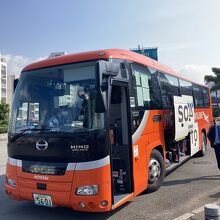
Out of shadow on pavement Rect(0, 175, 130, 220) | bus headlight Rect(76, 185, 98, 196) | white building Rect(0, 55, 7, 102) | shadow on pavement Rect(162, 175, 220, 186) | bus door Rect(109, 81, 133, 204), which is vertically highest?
white building Rect(0, 55, 7, 102)

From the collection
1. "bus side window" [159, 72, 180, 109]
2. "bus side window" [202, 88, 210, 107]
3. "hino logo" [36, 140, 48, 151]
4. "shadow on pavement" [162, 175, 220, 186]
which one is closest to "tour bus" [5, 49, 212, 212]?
"hino logo" [36, 140, 48, 151]

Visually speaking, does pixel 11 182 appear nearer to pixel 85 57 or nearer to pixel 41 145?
pixel 41 145

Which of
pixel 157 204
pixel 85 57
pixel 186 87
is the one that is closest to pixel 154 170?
pixel 157 204

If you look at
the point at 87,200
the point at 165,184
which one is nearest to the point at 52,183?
the point at 87,200

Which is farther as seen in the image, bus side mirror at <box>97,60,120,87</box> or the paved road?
the paved road

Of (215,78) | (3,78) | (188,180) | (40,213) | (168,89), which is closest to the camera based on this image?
(40,213)

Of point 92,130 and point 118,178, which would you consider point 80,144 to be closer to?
point 92,130

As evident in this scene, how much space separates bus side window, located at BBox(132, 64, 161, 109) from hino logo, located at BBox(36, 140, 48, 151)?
212 cm

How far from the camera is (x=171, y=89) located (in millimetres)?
8805

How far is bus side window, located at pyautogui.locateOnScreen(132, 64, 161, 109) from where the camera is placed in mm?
6359

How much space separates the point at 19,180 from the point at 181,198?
140 inches

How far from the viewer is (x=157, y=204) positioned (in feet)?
20.3

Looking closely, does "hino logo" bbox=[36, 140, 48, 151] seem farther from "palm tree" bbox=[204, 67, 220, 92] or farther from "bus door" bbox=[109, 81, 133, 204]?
"palm tree" bbox=[204, 67, 220, 92]

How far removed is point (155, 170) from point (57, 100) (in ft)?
10.1
